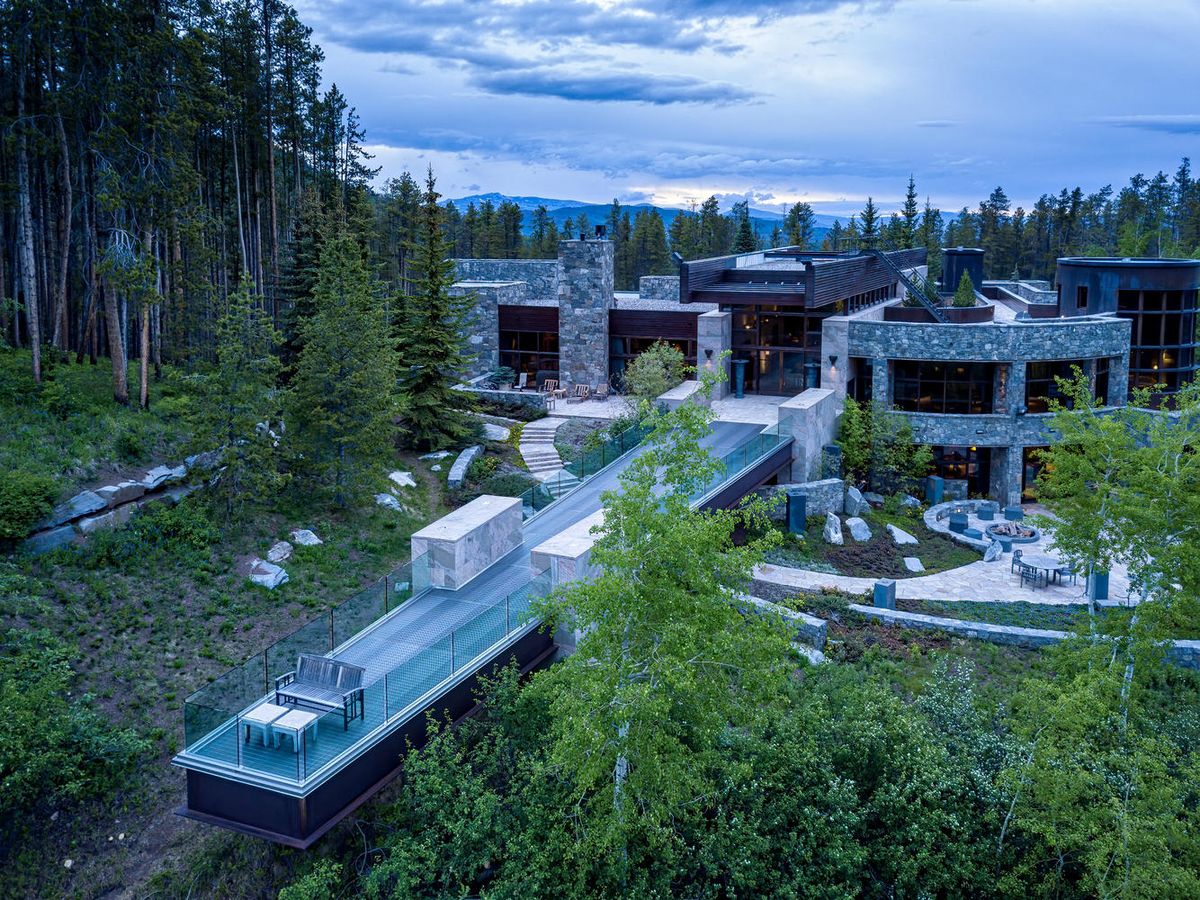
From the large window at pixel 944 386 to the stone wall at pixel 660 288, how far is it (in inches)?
547

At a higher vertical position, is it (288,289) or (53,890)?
(288,289)

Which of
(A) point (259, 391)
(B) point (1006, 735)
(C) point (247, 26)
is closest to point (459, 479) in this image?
→ (A) point (259, 391)

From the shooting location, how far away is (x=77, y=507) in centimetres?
1888

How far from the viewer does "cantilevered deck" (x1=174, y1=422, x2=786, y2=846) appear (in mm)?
11438

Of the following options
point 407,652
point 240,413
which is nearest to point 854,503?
point 407,652

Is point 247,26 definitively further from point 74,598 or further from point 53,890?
point 53,890

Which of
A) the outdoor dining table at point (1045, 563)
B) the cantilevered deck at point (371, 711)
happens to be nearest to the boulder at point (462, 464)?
the cantilevered deck at point (371, 711)

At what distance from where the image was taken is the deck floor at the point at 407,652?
38.7ft

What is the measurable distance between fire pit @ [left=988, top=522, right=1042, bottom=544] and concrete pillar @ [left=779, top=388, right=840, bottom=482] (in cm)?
510

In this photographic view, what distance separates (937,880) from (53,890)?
12.6 meters

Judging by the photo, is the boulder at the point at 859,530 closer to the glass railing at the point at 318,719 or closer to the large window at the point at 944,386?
the large window at the point at 944,386

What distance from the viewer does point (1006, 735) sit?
14.9 metres

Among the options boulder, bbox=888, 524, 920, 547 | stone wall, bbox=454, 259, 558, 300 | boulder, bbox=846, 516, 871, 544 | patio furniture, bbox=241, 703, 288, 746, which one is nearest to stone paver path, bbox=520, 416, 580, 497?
boulder, bbox=846, 516, 871, 544

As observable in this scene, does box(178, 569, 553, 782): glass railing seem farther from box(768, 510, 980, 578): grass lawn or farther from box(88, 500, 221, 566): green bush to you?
box(768, 510, 980, 578): grass lawn
